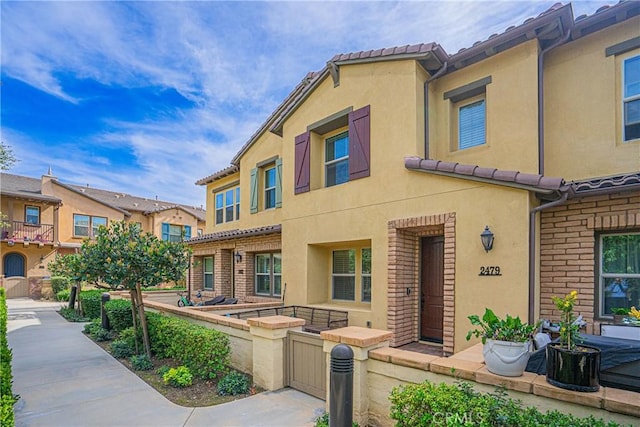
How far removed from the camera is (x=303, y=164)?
32.2ft

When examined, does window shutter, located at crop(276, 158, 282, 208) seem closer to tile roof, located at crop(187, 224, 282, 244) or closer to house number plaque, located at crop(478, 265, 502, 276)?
tile roof, located at crop(187, 224, 282, 244)

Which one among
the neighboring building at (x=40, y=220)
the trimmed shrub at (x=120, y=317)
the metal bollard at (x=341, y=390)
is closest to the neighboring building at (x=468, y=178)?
the metal bollard at (x=341, y=390)

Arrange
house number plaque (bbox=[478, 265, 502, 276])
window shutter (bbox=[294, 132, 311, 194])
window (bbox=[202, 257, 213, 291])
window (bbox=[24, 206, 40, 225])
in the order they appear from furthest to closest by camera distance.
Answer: window (bbox=[24, 206, 40, 225]) < window (bbox=[202, 257, 213, 291]) < window shutter (bbox=[294, 132, 311, 194]) < house number plaque (bbox=[478, 265, 502, 276])

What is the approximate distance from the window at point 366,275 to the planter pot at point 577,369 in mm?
5871

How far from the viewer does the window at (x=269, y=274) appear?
11.8 meters

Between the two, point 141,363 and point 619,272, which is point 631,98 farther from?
point 141,363

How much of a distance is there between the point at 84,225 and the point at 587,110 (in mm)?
32329

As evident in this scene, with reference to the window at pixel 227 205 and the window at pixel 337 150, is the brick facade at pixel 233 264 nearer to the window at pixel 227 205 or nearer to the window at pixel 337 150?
the window at pixel 227 205

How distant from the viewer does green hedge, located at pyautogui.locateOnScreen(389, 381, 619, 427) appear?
2.70 meters

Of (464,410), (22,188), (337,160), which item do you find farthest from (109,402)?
(22,188)

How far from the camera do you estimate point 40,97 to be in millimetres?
15750

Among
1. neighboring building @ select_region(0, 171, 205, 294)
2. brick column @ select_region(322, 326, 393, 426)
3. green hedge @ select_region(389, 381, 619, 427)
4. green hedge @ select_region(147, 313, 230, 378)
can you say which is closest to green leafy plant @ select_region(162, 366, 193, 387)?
green hedge @ select_region(147, 313, 230, 378)

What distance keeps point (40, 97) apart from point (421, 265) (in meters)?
18.1

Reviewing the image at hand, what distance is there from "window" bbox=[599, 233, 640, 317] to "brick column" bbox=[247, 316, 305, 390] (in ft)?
16.5
